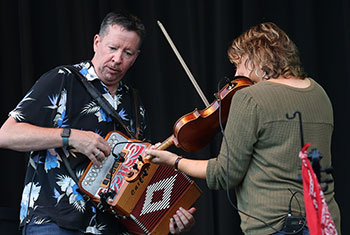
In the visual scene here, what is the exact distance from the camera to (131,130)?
2709 mm

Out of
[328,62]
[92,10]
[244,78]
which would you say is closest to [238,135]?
[244,78]

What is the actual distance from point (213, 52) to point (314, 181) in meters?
1.92

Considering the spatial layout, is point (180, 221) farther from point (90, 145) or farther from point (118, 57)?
point (118, 57)

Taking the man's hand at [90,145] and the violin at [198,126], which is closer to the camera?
the violin at [198,126]

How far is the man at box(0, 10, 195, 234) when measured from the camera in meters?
2.38

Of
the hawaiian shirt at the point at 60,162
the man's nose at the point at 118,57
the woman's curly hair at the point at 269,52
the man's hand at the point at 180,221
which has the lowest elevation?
the man's hand at the point at 180,221

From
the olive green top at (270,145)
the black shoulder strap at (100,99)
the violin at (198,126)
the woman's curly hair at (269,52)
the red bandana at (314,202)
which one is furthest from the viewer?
the black shoulder strap at (100,99)

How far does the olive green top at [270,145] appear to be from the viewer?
1.97m

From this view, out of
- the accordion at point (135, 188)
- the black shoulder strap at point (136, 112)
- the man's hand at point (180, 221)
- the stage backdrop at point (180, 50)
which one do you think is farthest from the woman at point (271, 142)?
the stage backdrop at point (180, 50)

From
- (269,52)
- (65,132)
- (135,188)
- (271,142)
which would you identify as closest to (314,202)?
(271,142)

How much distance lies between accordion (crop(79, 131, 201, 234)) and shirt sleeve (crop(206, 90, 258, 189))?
370 millimetres

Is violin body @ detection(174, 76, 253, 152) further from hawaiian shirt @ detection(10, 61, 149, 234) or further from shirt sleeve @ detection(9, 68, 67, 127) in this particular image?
shirt sleeve @ detection(9, 68, 67, 127)

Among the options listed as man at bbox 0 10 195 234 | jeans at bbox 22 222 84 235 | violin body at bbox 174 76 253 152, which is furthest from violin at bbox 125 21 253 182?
jeans at bbox 22 222 84 235

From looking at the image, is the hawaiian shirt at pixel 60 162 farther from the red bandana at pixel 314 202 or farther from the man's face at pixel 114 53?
the red bandana at pixel 314 202
